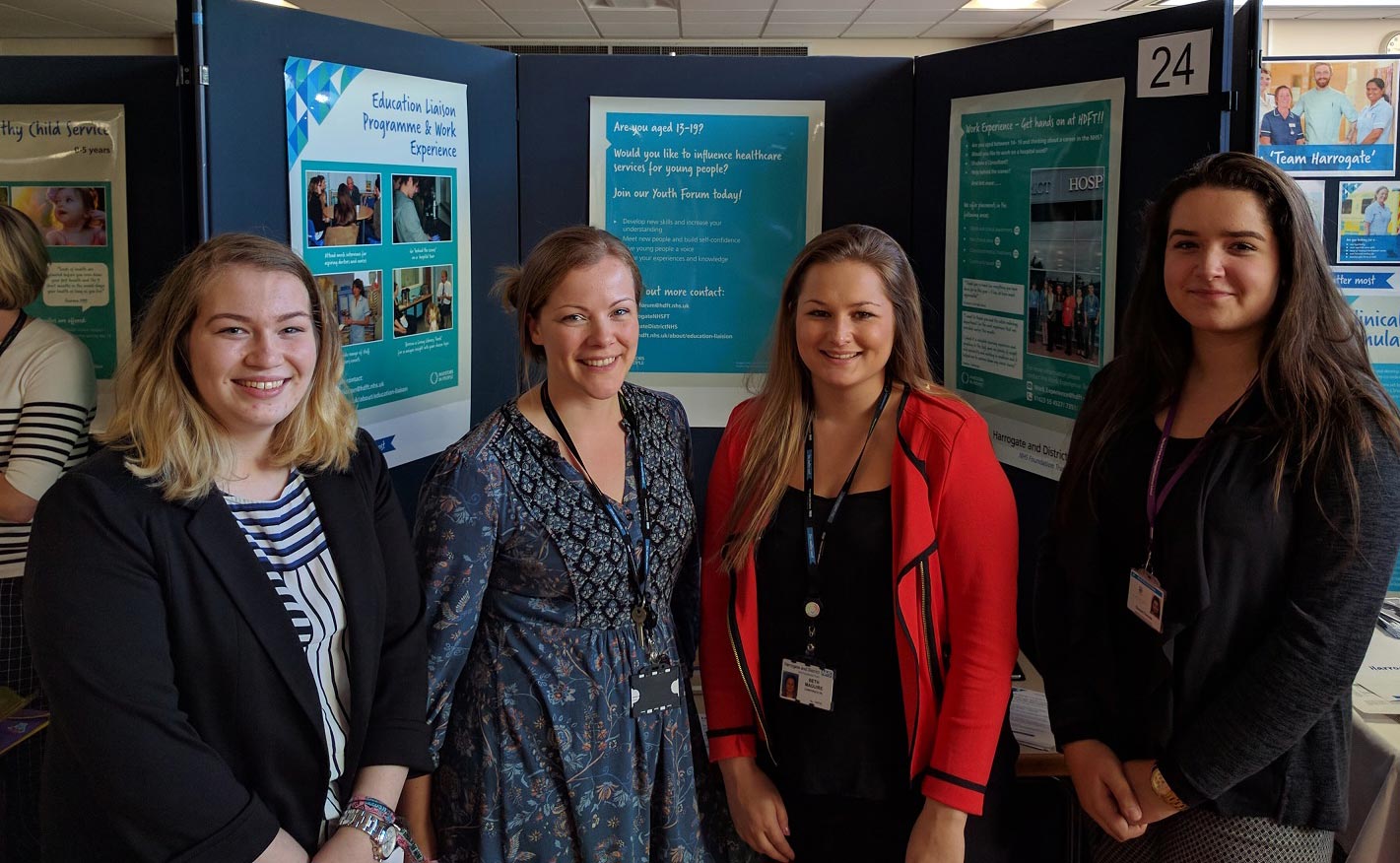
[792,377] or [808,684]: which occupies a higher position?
[792,377]

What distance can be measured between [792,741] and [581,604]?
0.43 meters

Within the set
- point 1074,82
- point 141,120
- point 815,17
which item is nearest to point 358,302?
point 141,120

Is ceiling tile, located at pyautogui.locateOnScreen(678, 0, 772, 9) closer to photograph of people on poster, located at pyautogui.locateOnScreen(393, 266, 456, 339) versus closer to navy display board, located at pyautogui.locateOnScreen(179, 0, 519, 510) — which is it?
navy display board, located at pyautogui.locateOnScreen(179, 0, 519, 510)

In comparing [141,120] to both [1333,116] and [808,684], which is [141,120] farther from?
[1333,116]

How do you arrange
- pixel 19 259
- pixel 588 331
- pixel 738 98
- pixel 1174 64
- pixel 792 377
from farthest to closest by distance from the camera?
pixel 738 98 → pixel 19 259 → pixel 1174 64 → pixel 792 377 → pixel 588 331

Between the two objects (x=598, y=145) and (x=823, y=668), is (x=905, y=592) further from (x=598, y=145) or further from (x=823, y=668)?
(x=598, y=145)

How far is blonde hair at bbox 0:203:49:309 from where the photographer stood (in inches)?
87.0

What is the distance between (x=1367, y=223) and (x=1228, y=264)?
173 centimetres

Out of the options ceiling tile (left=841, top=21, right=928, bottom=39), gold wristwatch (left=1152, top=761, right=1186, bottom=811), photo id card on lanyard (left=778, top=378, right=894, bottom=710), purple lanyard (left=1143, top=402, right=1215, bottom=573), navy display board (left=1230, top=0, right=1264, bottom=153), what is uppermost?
ceiling tile (left=841, top=21, right=928, bottom=39)

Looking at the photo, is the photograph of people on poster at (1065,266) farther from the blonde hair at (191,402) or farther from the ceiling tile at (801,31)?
the ceiling tile at (801,31)

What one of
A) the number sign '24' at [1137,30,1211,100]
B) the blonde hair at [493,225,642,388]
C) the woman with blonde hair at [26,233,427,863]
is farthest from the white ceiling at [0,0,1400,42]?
the woman with blonde hair at [26,233,427,863]

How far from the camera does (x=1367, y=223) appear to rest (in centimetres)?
291

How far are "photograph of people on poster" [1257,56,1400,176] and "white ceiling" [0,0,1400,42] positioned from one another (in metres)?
6.83

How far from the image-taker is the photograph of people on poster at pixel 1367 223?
2885 millimetres
